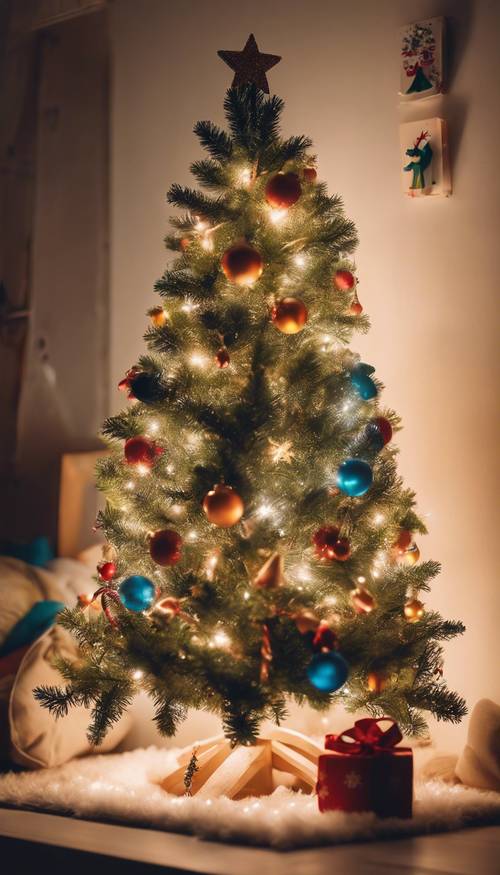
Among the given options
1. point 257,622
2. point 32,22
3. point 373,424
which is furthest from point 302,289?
point 32,22

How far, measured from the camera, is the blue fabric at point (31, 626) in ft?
8.06

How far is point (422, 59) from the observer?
2.38 m

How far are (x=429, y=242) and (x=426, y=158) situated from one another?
0.19 m

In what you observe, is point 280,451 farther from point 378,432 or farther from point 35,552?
point 35,552

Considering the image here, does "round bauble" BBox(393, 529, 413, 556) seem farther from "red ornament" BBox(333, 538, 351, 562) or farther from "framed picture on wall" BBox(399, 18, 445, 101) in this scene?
"framed picture on wall" BBox(399, 18, 445, 101)

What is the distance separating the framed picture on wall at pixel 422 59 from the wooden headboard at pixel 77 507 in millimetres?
1331

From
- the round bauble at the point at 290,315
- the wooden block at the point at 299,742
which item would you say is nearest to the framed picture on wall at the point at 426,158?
the round bauble at the point at 290,315

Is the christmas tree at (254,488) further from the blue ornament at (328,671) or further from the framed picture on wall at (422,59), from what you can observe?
the framed picture on wall at (422,59)

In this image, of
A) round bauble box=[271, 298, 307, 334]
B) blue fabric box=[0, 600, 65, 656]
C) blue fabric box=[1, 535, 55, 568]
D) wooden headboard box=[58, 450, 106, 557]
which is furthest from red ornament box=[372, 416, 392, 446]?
blue fabric box=[1, 535, 55, 568]

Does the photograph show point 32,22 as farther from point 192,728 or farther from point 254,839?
point 254,839

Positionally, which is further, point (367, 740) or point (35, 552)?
point (35, 552)

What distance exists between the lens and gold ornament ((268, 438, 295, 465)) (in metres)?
1.93

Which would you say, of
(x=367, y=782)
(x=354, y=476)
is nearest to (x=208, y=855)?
(x=367, y=782)

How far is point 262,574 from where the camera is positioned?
176cm
